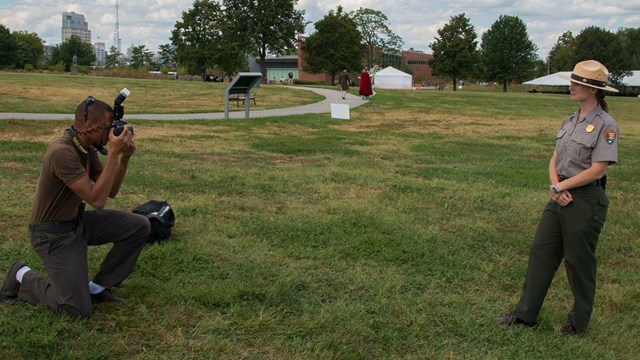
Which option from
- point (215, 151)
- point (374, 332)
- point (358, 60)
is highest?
point (358, 60)

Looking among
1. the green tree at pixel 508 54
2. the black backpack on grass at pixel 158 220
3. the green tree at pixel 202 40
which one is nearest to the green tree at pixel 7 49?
the green tree at pixel 202 40

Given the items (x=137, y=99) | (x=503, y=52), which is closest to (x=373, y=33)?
(x=503, y=52)

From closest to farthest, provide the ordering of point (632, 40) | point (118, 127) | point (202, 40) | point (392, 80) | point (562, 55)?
point (118, 127), point (392, 80), point (202, 40), point (562, 55), point (632, 40)

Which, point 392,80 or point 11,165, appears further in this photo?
point 392,80

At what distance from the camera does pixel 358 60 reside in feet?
237

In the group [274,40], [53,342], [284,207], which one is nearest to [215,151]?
[284,207]

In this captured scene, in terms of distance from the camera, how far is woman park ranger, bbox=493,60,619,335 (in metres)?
3.51

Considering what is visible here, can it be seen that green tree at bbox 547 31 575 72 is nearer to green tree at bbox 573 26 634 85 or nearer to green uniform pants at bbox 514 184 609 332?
green tree at bbox 573 26 634 85

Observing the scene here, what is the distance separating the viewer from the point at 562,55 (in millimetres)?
102250

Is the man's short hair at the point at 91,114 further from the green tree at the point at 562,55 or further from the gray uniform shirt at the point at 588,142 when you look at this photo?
the green tree at the point at 562,55

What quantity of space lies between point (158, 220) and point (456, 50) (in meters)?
71.9

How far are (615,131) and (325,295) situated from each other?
2157 millimetres

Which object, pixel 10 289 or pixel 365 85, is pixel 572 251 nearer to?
pixel 10 289

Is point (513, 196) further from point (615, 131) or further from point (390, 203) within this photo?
point (615, 131)
